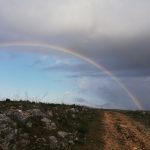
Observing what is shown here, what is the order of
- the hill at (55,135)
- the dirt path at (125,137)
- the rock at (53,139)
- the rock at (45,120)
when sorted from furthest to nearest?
the rock at (45,120)
the dirt path at (125,137)
the rock at (53,139)
the hill at (55,135)

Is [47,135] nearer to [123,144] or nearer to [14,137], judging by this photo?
[14,137]

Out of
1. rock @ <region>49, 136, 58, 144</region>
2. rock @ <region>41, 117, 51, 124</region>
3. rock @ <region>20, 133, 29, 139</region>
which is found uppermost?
rock @ <region>41, 117, 51, 124</region>

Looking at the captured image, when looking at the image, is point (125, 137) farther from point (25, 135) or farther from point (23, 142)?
point (23, 142)

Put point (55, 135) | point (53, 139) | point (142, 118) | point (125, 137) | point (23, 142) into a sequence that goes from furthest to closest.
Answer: point (142, 118), point (125, 137), point (55, 135), point (53, 139), point (23, 142)

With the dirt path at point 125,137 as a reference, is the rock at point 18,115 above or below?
above

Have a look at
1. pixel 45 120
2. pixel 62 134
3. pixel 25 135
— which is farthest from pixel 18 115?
pixel 62 134

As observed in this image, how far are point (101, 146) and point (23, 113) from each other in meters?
6.14

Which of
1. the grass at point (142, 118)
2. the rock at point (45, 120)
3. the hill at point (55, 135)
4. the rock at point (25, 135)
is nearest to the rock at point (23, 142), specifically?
the hill at point (55, 135)

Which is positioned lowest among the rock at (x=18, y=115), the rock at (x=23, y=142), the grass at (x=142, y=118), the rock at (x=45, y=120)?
the rock at (x=23, y=142)

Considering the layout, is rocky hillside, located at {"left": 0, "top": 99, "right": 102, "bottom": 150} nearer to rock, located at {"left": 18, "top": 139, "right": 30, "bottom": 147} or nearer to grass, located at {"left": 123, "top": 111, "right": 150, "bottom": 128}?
rock, located at {"left": 18, "top": 139, "right": 30, "bottom": 147}

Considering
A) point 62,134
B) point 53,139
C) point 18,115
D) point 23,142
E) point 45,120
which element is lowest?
point 23,142

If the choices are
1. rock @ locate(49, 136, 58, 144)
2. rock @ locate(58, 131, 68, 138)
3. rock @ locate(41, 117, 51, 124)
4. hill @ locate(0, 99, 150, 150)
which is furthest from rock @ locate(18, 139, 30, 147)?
rock @ locate(41, 117, 51, 124)

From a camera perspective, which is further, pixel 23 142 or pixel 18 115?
pixel 18 115

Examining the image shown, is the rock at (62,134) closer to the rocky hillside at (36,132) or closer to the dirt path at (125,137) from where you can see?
the rocky hillside at (36,132)
